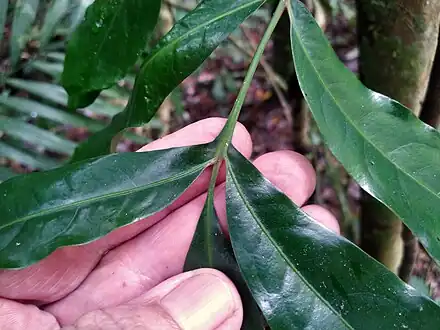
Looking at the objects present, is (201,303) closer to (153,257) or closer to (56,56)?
(153,257)

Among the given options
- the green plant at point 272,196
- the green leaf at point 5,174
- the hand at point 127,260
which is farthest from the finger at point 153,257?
the green leaf at point 5,174

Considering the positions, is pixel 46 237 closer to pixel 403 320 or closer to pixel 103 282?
pixel 103 282

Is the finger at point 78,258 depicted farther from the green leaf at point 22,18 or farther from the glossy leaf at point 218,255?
the green leaf at point 22,18

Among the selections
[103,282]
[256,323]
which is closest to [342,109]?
[256,323]

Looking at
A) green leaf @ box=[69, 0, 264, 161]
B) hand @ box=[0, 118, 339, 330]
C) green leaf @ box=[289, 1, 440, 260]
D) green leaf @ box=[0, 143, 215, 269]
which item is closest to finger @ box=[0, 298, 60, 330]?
hand @ box=[0, 118, 339, 330]

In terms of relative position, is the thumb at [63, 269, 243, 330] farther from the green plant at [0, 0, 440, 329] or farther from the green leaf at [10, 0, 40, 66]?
the green leaf at [10, 0, 40, 66]

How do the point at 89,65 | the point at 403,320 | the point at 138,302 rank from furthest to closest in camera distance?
the point at 89,65 → the point at 138,302 → the point at 403,320
